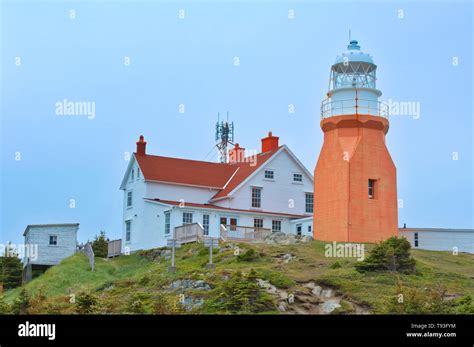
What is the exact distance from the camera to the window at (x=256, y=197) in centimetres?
5225

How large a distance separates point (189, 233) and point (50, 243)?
9960mm

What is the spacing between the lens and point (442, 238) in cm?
5003

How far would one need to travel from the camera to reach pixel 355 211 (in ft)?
147

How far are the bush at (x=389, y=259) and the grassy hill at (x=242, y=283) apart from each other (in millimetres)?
467

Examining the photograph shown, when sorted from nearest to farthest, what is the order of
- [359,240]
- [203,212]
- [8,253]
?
[359,240] → [203,212] → [8,253]

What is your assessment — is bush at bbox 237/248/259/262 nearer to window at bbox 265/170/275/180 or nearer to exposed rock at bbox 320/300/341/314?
exposed rock at bbox 320/300/341/314

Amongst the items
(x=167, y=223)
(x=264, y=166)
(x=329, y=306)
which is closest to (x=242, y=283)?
(x=329, y=306)

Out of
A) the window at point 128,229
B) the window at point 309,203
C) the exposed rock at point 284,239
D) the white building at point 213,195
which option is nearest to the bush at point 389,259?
the exposed rock at point 284,239

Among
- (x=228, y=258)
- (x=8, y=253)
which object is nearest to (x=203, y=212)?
(x=228, y=258)

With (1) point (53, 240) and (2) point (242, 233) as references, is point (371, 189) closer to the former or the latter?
(2) point (242, 233)

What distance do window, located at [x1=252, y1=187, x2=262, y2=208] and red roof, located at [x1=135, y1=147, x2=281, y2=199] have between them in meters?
0.92

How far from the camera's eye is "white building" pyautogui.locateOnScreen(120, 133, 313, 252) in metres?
49.0
